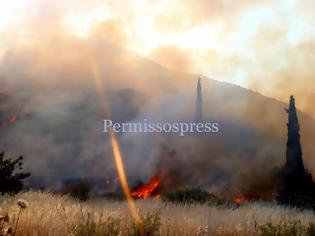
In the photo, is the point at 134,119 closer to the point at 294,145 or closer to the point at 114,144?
the point at 114,144

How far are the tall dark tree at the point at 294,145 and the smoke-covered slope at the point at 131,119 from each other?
11.5 meters

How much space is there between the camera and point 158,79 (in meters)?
90.3

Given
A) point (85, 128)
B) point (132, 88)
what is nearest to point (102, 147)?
point (85, 128)

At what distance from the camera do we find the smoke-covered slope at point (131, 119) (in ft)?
195

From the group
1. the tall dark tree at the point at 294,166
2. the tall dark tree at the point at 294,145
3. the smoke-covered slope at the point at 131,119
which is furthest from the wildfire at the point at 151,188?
the tall dark tree at the point at 294,145

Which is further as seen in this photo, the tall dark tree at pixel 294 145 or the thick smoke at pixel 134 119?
the thick smoke at pixel 134 119

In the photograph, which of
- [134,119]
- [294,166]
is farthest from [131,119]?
[294,166]

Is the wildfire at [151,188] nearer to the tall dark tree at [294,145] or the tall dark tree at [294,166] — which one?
the tall dark tree at [294,166]

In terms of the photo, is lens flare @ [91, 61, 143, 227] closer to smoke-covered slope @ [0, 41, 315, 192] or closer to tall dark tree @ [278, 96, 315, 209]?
smoke-covered slope @ [0, 41, 315, 192]

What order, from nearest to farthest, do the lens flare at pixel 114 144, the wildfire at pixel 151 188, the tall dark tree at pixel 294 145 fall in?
the tall dark tree at pixel 294 145, the wildfire at pixel 151 188, the lens flare at pixel 114 144

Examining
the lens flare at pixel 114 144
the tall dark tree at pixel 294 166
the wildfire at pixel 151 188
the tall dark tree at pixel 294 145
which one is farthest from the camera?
the lens flare at pixel 114 144

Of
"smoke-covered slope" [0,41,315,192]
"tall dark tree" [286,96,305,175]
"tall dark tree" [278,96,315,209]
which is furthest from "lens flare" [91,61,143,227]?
"tall dark tree" [286,96,305,175]

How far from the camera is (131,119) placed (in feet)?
252

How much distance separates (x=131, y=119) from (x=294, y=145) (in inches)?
1589
